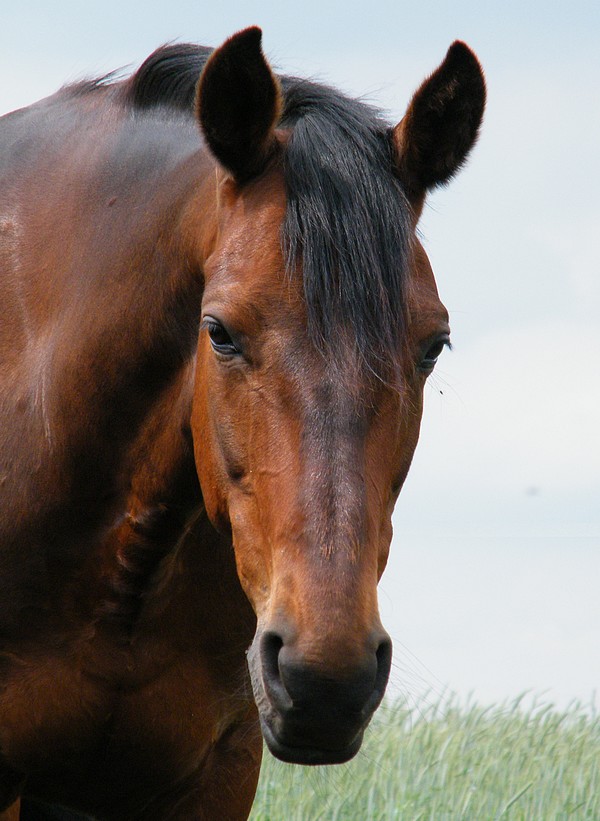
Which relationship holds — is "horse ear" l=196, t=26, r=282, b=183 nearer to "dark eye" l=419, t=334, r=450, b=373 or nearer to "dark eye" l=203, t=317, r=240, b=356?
"dark eye" l=203, t=317, r=240, b=356

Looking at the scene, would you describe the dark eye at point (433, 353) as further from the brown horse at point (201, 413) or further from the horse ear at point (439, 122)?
the horse ear at point (439, 122)

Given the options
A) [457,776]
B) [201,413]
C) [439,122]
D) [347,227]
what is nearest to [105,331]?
[201,413]

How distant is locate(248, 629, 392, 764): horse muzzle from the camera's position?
2.46 metres

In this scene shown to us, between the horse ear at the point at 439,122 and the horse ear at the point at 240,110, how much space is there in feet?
1.22

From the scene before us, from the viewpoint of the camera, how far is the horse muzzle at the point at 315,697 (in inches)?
96.9

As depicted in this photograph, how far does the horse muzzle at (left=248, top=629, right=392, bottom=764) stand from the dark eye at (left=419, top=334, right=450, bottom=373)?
2.54 feet

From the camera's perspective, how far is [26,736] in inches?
145

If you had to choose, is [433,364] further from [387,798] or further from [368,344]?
[387,798]

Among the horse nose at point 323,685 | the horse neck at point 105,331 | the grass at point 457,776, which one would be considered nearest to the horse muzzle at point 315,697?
the horse nose at point 323,685

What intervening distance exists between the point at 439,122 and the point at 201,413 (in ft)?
3.51

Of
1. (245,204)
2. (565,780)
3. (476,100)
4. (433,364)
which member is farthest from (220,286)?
(565,780)

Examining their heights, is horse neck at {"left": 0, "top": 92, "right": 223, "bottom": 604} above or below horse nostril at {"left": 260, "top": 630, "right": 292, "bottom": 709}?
above

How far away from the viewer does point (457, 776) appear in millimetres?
6059

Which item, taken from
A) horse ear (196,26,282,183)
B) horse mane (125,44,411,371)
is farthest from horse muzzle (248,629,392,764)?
horse ear (196,26,282,183)
